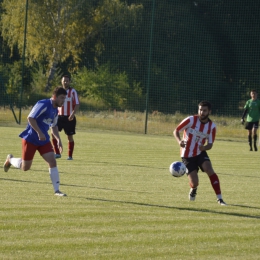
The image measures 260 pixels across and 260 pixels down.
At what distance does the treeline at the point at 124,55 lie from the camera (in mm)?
32281

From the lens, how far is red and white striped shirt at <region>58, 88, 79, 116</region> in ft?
55.5

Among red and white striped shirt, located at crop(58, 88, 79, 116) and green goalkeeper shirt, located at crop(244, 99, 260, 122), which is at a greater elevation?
red and white striped shirt, located at crop(58, 88, 79, 116)

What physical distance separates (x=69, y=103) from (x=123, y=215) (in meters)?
8.84

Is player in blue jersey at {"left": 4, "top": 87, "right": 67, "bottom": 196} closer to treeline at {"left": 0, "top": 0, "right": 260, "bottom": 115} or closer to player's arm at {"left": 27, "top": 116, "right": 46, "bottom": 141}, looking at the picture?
player's arm at {"left": 27, "top": 116, "right": 46, "bottom": 141}

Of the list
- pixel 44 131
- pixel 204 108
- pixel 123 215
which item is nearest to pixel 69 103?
pixel 44 131

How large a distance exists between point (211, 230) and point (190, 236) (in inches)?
19.6

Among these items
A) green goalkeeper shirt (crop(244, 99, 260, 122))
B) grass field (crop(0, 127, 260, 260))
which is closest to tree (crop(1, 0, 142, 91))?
green goalkeeper shirt (crop(244, 99, 260, 122))

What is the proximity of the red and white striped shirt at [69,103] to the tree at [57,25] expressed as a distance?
15.8 meters

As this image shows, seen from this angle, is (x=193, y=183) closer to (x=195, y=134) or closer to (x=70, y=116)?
(x=195, y=134)

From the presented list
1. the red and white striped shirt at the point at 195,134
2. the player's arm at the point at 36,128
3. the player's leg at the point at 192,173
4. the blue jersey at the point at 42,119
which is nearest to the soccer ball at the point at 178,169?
the player's leg at the point at 192,173

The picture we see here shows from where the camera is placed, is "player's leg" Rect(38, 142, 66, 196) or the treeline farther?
the treeline

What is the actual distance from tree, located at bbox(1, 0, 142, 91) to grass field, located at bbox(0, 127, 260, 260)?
1773cm

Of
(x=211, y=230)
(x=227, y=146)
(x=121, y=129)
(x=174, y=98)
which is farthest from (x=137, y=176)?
(x=174, y=98)

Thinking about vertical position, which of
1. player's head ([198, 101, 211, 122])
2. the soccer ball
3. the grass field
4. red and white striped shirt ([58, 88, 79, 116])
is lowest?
the grass field
